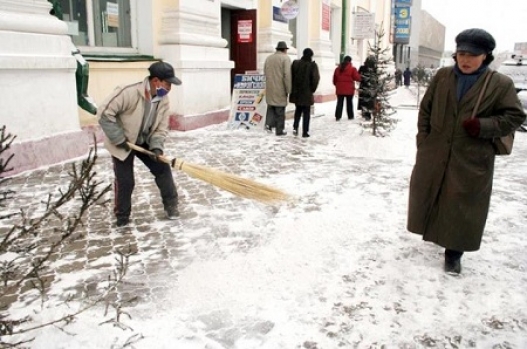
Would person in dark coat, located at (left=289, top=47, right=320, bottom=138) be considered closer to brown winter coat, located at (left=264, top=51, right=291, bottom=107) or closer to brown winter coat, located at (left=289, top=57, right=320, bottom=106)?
brown winter coat, located at (left=289, top=57, right=320, bottom=106)

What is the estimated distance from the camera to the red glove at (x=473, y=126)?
2.98m

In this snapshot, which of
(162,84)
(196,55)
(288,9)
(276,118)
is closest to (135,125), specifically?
(162,84)

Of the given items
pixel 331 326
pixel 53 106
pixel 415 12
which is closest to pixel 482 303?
pixel 331 326

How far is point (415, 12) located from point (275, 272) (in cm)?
5437

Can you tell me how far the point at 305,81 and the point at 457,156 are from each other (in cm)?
586

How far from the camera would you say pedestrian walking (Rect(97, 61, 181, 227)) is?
382 cm

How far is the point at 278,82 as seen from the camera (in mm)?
8938

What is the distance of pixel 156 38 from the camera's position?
9.02 m

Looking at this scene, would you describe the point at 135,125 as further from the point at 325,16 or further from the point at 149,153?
the point at 325,16

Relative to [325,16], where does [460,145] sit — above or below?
below

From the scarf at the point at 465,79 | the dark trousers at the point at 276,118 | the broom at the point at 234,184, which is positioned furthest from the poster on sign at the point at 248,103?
the scarf at the point at 465,79

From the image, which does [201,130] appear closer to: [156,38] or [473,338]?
[156,38]

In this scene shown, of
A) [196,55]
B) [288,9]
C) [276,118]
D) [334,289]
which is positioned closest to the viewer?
[334,289]

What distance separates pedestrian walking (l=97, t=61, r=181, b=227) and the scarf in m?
2.21
